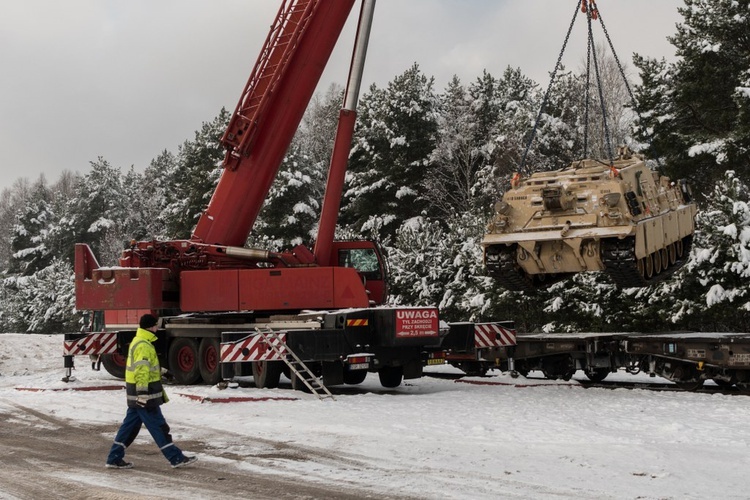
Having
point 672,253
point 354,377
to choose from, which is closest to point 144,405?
point 354,377

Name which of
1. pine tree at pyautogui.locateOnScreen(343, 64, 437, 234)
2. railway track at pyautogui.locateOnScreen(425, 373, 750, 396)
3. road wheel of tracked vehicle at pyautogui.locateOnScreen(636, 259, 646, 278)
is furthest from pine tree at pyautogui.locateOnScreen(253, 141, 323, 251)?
road wheel of tracked vehicle at pyautogui.locateOnScreen(636, 259, 646, 278)

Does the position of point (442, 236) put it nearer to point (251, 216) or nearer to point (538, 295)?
point (538, 295)

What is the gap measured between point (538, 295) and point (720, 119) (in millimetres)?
8537

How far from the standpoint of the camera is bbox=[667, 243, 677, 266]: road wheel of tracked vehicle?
18438 millimetres

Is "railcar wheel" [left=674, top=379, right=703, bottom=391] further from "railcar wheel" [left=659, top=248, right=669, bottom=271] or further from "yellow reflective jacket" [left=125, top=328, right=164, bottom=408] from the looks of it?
"yellow reflective jacket" [left=125, top=328, right=164, bottom=408]

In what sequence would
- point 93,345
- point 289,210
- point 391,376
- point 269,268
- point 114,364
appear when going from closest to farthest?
1. point 269,268
2. point 391,376
3. point 93,345
4. point 114,364
5. point 289,210

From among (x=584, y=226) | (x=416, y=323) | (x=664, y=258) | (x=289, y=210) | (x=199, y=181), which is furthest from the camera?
(x=199, y=181)

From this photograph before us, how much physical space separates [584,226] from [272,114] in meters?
6.10

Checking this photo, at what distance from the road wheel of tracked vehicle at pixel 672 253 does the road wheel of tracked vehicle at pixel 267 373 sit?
330 inches

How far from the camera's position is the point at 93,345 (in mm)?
18781

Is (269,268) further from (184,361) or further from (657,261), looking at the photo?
(657,261)

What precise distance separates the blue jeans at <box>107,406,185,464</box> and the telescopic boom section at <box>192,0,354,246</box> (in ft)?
25.6

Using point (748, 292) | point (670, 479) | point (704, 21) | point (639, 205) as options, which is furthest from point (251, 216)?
point (704, 21)

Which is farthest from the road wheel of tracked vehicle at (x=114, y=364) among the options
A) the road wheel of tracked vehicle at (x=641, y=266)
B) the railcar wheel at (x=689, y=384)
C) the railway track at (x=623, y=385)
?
the railcar wheel at (x=689, y=384)
